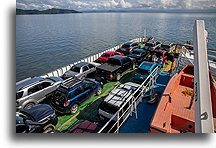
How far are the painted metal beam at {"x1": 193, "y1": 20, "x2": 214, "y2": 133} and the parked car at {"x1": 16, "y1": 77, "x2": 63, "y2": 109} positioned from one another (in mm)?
7963

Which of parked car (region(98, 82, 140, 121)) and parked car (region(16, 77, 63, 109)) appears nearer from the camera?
parked car (region(98, 82, 140, 121))

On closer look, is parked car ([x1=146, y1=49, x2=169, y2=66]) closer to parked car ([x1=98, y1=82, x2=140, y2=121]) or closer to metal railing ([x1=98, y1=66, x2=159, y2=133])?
metal railing ([x1=98, y1=66, x2=159, y2=133])

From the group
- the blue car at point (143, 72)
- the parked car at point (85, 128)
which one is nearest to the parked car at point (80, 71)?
the blue car at point (143, 72)

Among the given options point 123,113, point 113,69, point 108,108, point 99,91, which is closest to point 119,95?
point 108,108

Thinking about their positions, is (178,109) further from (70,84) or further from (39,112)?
(39,112)

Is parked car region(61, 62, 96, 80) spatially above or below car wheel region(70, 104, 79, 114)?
above

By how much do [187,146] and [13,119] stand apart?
4916 millimetres

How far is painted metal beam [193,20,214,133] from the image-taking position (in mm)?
3475

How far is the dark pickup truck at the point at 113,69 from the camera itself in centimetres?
1127

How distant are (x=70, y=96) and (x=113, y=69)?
4731 mm

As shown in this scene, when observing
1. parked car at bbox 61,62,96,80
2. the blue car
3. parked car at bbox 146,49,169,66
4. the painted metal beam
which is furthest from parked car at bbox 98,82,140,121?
parked car at bbox 146,49,169,66

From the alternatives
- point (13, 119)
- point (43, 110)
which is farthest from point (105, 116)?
point (13, 119)

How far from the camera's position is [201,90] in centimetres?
376

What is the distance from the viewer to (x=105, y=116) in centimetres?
692
